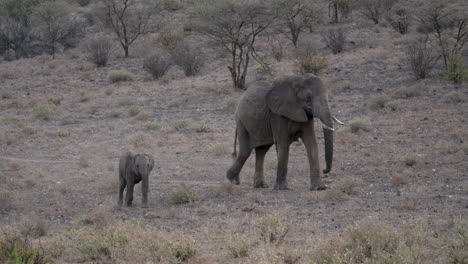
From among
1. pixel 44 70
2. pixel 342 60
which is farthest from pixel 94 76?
pixel 342 60

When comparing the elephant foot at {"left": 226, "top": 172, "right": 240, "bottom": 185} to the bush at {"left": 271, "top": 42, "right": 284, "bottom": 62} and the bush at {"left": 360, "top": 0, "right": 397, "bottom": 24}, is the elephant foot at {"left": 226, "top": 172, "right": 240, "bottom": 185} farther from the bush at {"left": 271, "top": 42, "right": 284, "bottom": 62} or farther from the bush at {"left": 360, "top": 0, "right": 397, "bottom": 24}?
the bush at {"left": 360, "top": 0, "right": 397, "bottom": 24}

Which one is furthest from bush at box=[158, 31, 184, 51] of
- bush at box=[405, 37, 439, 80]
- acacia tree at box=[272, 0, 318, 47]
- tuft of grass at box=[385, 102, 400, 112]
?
tuft of grass at box=[385, 102, 400, 112]

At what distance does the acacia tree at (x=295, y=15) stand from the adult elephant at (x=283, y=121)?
17485 millimetres

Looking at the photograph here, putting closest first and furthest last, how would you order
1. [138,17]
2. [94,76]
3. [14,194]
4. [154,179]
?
[14,194], [154,179], [94,76], [138,17]

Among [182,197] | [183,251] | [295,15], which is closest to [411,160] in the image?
[182,197]

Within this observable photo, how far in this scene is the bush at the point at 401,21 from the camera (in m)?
31.3

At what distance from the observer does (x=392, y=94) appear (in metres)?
20.3

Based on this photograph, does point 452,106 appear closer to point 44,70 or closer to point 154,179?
point 154,179

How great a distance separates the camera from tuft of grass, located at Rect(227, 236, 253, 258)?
7.21 m

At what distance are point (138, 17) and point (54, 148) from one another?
20.0 metres

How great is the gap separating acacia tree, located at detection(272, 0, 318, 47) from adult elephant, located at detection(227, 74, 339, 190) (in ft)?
57.4

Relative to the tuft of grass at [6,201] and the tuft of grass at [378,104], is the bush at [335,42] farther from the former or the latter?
the tuft of grass at [6,201]

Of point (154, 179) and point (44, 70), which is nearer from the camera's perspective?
point (154, 179)

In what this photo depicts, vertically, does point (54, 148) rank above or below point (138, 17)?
below
